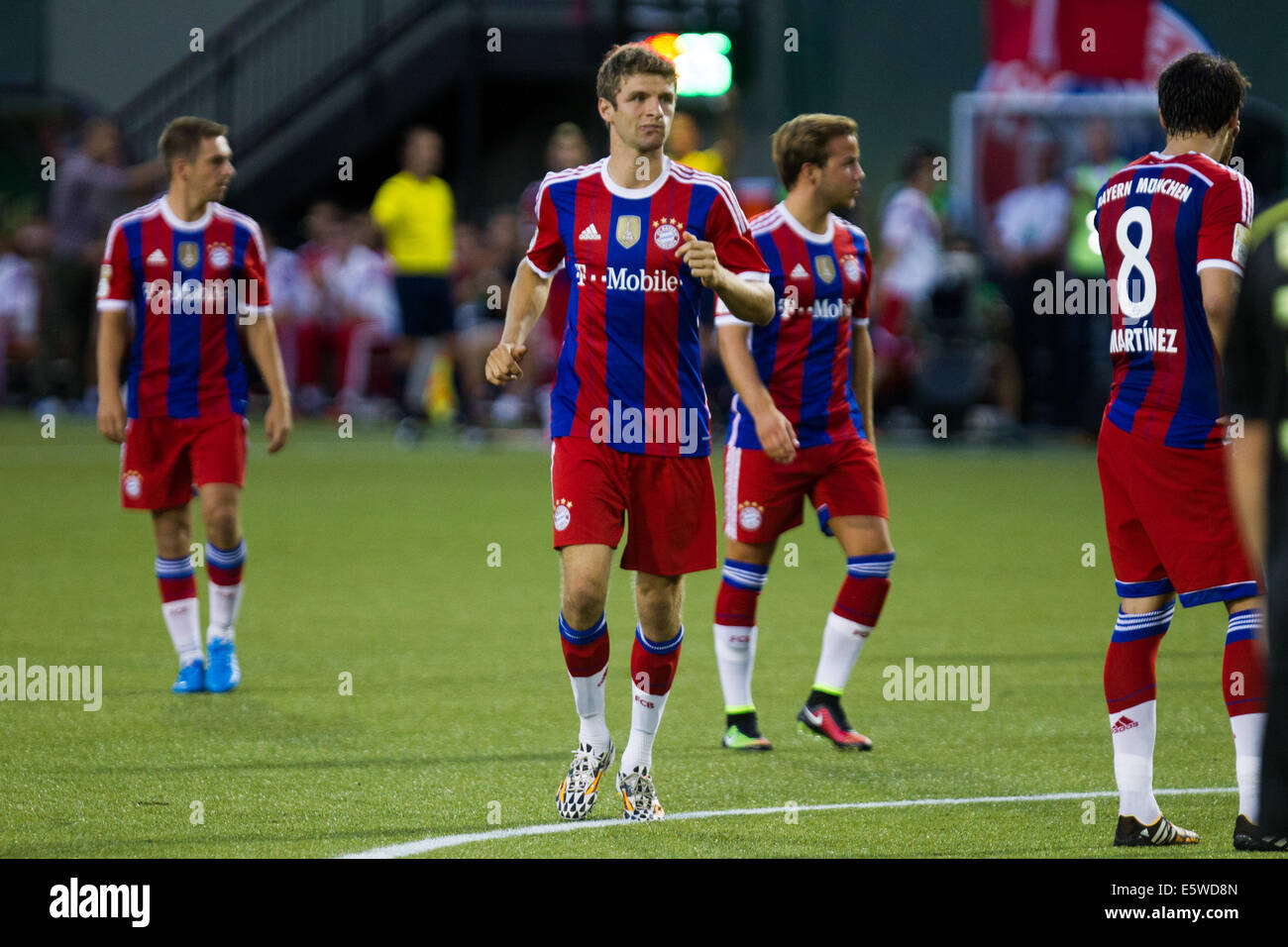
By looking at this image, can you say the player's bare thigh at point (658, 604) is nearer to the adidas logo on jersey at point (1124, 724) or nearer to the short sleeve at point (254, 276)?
the adidas logo on jersey at point (1124, 724)

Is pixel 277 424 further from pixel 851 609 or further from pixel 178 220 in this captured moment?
pixel 851 609

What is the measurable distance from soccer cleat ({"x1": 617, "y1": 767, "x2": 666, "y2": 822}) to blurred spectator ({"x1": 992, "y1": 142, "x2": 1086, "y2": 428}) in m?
13.3

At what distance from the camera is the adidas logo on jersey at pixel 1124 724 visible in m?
5.27

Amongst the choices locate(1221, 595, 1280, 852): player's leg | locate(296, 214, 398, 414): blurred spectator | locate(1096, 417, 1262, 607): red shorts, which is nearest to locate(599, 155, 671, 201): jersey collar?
locate(1096, 417, 1262, 607): red shorts

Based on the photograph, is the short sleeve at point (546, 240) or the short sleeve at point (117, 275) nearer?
the short sleeve at point (546, 240)

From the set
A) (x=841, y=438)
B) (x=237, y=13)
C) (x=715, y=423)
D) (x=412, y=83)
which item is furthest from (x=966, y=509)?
(x=237, y=13)

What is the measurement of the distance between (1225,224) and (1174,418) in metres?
0.53

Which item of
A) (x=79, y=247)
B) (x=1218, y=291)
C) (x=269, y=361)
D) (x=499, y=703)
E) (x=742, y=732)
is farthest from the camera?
(x=79, y=247)

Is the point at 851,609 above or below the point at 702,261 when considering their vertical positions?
below

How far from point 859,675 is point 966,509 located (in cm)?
591

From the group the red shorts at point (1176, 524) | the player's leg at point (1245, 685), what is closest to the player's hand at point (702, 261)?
the red shorts at point (1176, 524)

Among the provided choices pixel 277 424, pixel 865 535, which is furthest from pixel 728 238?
pixel 277 424

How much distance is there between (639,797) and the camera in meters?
5.56

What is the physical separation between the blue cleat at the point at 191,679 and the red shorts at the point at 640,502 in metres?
2.68
